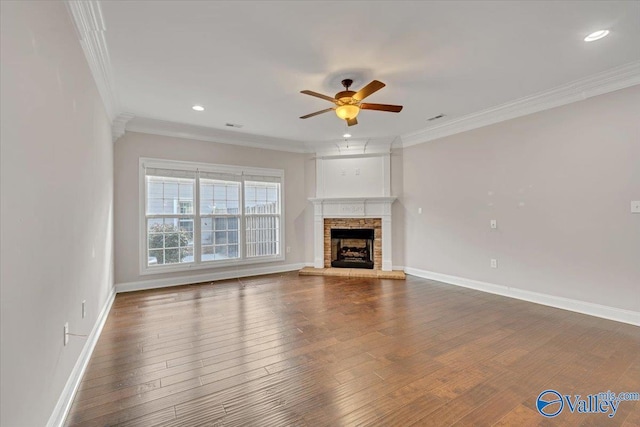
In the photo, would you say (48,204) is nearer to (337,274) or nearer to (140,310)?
(140,310)

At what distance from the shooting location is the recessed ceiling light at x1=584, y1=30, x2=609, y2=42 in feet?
8.00

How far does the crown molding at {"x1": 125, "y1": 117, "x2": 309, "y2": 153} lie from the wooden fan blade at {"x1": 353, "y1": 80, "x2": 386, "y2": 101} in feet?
9.86

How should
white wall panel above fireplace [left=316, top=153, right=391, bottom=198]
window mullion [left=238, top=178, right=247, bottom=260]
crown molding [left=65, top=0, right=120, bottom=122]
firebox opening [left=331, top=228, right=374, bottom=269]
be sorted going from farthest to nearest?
firebox opening [left=331, top=228, right=374, bottom=269]
white wall panel above fireplace [left=316, top=153, right=391, bottom=198]
window mullion [left=238, top=178, right=247, bottom=260]
crown molding [left=65, top=0, right=120, bottom=122]

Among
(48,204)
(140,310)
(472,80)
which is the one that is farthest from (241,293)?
(472,80)

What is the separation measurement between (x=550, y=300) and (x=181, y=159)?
20.0 ft

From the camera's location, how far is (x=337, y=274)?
5535 millimetres

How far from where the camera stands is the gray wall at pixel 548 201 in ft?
10.3

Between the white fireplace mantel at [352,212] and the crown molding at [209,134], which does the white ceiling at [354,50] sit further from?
the white fireplace mantel at [352,212]

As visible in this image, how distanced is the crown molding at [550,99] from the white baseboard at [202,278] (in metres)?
4.06

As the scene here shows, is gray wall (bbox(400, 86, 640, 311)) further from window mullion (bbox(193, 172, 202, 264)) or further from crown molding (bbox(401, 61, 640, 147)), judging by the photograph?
window mullion (bbox(193, 172, 202, 264))

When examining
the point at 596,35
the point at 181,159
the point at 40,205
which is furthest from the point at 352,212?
the point at 40,205

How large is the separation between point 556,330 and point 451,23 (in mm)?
3219

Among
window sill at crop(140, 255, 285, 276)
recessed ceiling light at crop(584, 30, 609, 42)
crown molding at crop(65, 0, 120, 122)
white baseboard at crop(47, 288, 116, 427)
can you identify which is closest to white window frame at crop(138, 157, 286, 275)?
window sill at crop(140, 255, 285, 276)

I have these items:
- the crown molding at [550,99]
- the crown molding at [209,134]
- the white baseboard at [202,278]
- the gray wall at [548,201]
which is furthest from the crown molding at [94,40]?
the gray wall at [548,201]
